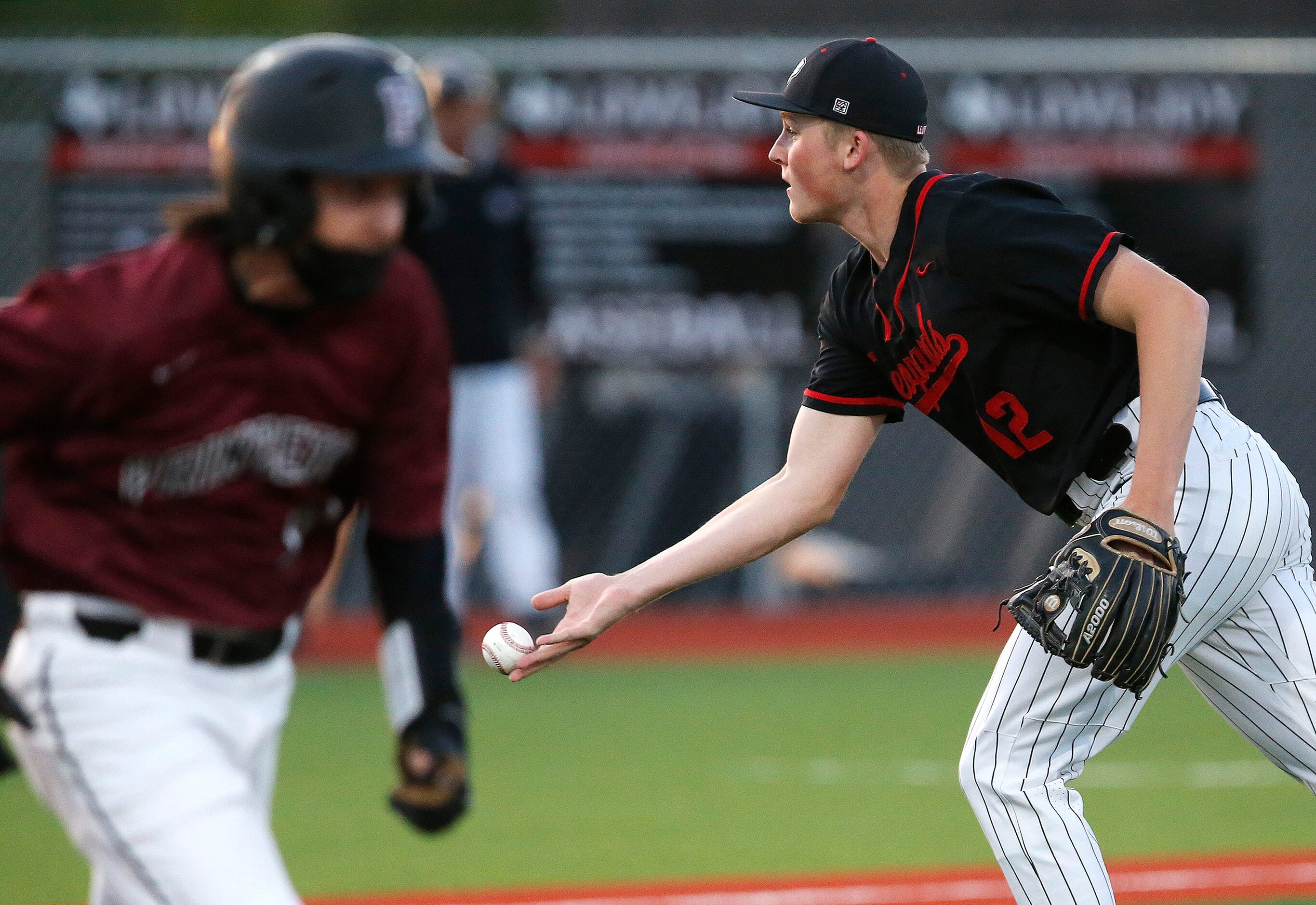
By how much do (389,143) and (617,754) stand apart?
4.06m

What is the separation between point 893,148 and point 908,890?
2.19m

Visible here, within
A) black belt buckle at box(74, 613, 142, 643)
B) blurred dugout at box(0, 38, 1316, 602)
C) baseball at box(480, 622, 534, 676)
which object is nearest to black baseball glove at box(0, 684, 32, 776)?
black belt buckle at box(74, 613, 142, 643)

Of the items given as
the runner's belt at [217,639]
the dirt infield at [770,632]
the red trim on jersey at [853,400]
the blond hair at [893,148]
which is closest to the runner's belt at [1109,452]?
the red trim on jersey at [853,400]

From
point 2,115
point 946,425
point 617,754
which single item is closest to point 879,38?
point 2,115

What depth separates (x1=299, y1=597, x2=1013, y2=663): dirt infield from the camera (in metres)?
9.00

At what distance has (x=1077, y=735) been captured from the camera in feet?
10.3

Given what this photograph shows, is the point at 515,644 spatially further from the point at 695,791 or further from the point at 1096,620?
the point at 695,791

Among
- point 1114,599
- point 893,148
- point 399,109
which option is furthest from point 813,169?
point 1114,599

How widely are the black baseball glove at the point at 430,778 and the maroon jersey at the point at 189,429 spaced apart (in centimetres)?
34

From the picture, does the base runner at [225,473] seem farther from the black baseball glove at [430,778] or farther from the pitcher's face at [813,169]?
the pitcher's face at [813,169]

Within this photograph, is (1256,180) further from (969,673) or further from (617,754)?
(617,754)

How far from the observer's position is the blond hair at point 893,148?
10.5 ft

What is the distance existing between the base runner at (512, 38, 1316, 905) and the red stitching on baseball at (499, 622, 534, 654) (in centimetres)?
2

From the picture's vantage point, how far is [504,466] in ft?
25.1
